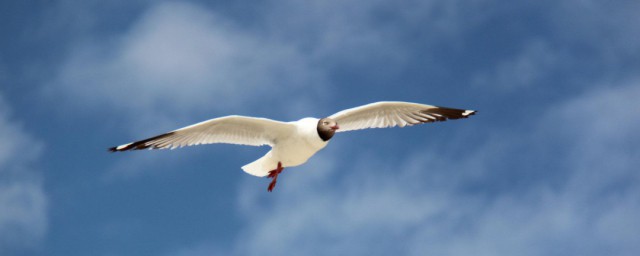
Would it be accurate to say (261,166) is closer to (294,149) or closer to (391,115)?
(294,149)

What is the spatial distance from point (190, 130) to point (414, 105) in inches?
128

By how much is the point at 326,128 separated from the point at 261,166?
4.02 feet

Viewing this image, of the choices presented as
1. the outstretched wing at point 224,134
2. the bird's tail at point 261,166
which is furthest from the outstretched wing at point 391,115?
the bird's tail at point 261,166

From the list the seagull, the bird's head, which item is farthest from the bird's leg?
the bird's head

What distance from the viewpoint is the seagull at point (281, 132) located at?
10.6 m

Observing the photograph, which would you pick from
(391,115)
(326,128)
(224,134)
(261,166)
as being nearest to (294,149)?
(326,128)

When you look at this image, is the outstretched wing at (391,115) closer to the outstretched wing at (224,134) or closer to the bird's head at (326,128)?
the bird's head at (326,128)

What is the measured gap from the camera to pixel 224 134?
36.0ft

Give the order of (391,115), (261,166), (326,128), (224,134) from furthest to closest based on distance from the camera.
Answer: (391,115)
(261,166)
(224,134)
(326,128)

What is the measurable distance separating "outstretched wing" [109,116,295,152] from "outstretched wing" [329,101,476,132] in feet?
3.11

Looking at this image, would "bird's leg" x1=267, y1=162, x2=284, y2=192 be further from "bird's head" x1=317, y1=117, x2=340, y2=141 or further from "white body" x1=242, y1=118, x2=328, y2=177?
"bird's head" x1=317, y1=117, x2=340, y2=141

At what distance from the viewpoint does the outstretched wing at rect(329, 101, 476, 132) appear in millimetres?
11281

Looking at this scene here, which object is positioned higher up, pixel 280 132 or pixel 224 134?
pixel 224 134

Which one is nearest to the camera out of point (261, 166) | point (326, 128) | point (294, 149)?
point (326, 128)
